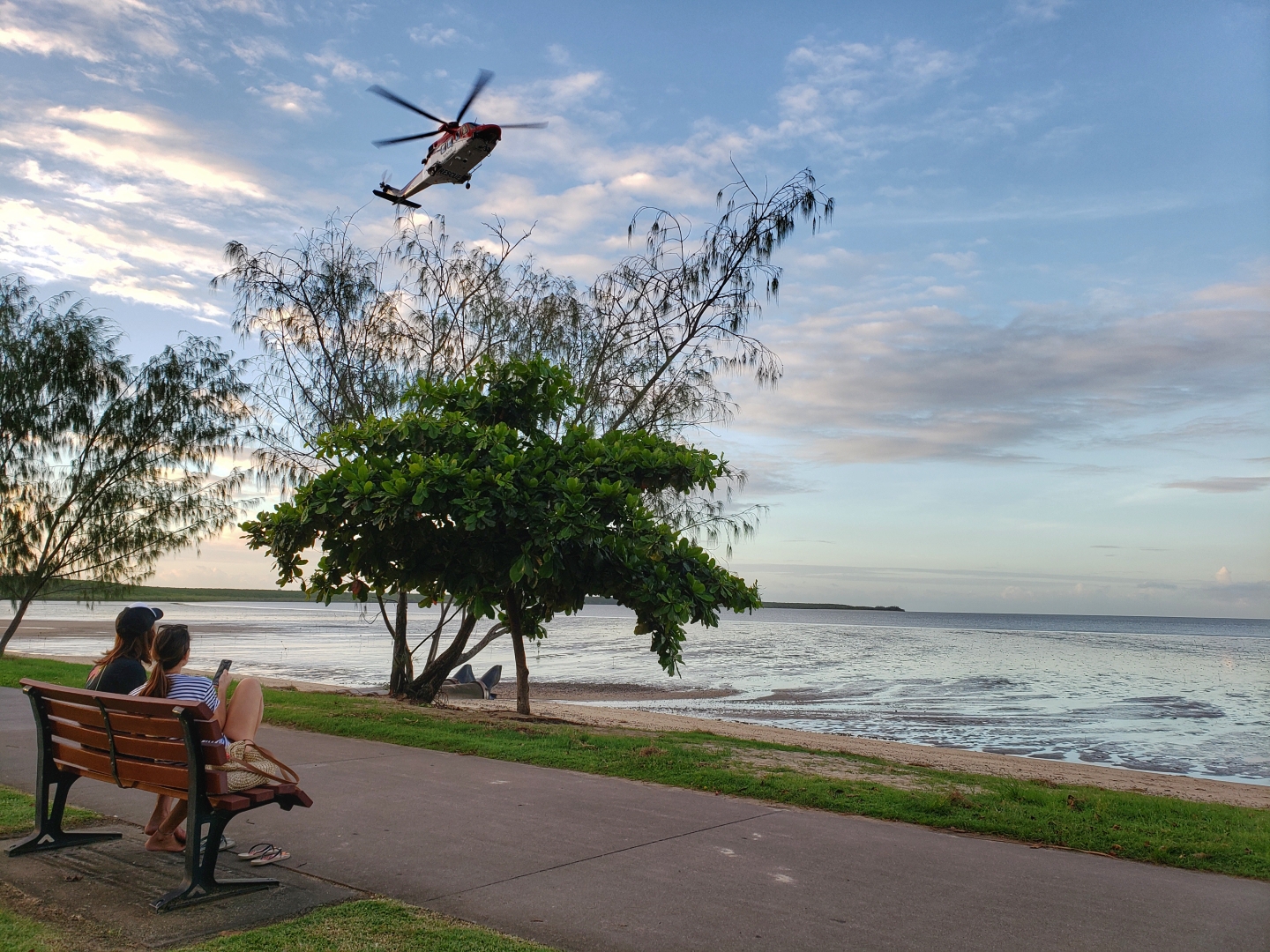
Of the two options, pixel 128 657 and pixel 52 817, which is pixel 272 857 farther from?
pixel 128 657

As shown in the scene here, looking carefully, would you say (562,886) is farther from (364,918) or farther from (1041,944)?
(1041,944)

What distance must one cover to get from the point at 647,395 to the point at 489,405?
4364 millimetres

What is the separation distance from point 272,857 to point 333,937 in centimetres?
134

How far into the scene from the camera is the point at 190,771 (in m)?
4.60

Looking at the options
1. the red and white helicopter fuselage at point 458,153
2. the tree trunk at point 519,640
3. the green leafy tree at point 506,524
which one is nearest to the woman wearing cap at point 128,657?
the green leafy tree at point 506,524

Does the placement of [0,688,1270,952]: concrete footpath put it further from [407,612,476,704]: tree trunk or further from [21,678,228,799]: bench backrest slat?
[407,612,476,704]: tree trunk

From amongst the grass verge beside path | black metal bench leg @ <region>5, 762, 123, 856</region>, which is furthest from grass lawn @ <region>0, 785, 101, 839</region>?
the grass verge beside path

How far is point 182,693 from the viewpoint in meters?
5.14

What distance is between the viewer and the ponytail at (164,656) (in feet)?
16.8

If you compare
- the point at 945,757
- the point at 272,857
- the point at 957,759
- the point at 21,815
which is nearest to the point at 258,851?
the point at 272,857

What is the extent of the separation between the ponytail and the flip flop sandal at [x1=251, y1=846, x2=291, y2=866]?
103cm

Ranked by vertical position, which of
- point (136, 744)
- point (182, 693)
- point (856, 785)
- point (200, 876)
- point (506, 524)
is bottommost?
point (856, 785)

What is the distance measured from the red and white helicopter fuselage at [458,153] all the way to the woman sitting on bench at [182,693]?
30.7 ft

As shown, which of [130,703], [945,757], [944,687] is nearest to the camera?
[130,703]
